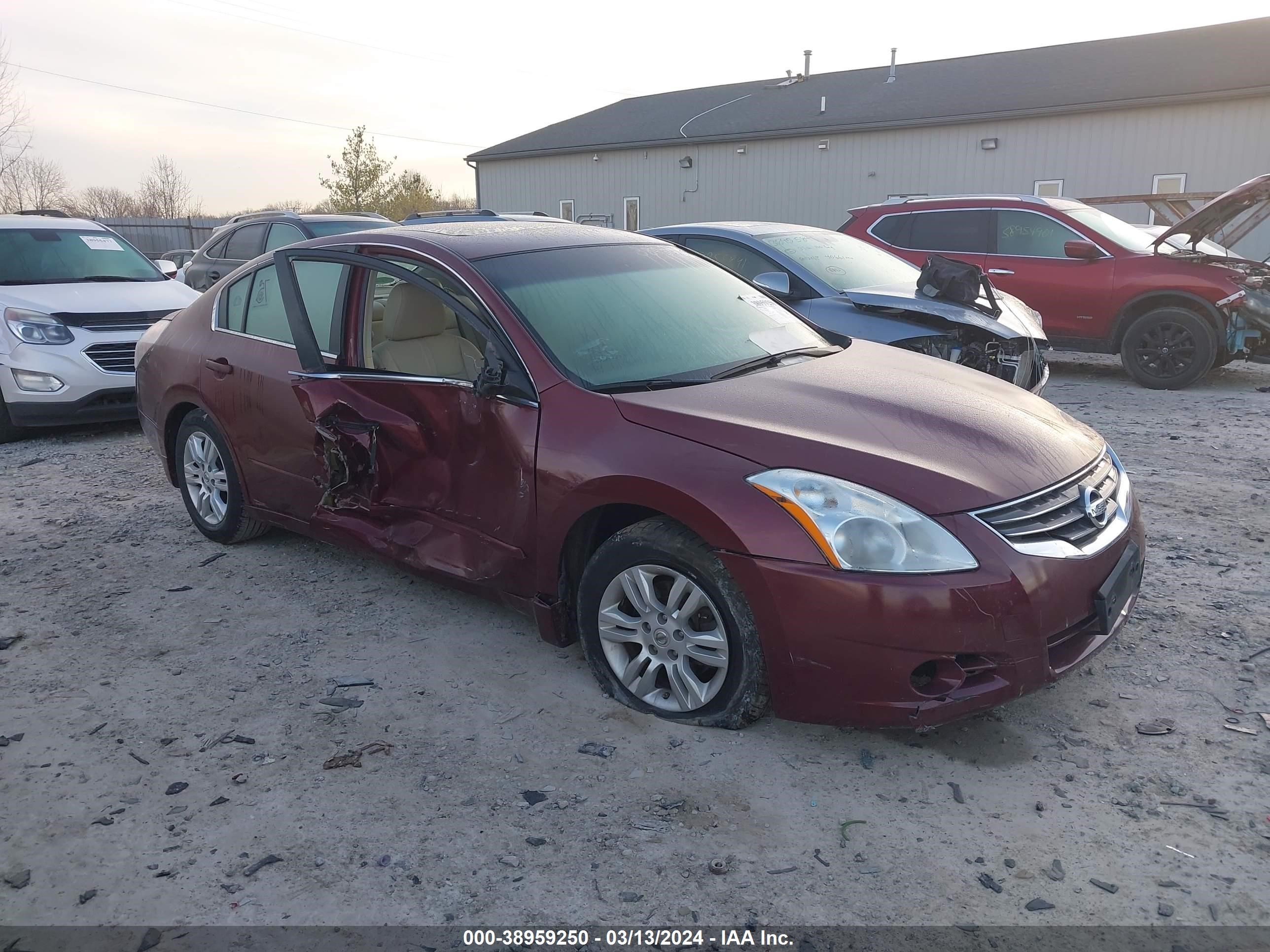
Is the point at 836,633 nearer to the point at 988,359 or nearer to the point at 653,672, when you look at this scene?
the point at 653,672

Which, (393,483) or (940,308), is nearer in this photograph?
(393,483)

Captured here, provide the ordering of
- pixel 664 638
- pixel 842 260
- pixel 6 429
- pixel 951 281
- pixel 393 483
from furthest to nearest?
pixel 6 429, pixel 842 260, pixel 951 281, pixel 393 483, pixel 664 638

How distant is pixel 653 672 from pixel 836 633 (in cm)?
74

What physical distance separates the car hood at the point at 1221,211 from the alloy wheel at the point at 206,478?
8.37m

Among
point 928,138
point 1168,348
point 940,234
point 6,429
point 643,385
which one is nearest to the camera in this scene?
point 643,385

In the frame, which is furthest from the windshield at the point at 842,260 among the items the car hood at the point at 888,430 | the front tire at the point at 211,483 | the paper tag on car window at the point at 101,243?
the paper tag on car window at the point at 101,243

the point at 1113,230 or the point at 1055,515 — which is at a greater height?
the point at 1113,230

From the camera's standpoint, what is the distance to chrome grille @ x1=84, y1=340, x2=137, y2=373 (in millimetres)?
7723

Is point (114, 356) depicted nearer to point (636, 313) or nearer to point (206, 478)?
point (206, 478)

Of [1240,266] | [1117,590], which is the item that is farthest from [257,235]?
[1117,590]

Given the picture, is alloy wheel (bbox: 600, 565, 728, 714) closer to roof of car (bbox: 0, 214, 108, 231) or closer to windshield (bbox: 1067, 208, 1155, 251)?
roof of car (bbox: 0, 214, 108, 231)

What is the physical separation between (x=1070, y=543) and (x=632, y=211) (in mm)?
26288

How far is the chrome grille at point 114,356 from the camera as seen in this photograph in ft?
25.3

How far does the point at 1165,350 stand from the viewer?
9336 millimetres
